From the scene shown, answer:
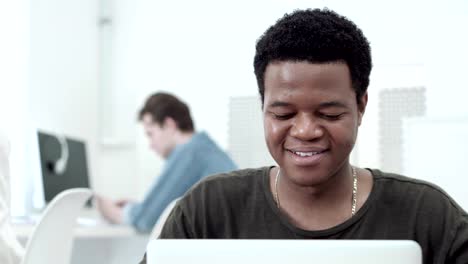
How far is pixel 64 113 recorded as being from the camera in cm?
339

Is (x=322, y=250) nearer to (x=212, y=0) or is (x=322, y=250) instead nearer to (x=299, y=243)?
(x=299, y=243)

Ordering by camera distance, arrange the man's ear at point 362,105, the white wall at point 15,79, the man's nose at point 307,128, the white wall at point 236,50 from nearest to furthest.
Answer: the man's nose at point 307,128 < the man's ear at point 362,105 < the white wall at point 236,50 < the white wall at point 15,79

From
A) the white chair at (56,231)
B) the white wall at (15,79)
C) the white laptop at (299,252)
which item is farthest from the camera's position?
the white wall at (15,79)

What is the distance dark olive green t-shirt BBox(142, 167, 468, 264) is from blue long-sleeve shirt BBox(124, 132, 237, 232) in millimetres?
1547

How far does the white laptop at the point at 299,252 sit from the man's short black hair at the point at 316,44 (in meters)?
0.44

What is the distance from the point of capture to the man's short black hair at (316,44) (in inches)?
37.4

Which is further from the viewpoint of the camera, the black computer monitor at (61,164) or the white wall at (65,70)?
the white wall at (65,70)

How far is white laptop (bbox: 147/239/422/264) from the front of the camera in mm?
526

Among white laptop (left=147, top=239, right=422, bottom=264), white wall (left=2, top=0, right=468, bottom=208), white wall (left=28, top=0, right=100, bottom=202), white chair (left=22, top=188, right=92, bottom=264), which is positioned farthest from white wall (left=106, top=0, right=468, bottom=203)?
white laptop (left=147, top=239, right=422, bottom=264)

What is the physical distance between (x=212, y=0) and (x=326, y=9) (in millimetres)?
2565

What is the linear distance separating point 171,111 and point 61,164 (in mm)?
555


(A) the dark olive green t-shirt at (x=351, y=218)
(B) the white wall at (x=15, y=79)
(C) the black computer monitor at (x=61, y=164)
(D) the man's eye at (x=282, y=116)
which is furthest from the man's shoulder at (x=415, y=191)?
(B) the white wall at (x=15, y=79)

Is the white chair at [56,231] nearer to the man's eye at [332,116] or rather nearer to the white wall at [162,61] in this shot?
the man's eye at [332,116]

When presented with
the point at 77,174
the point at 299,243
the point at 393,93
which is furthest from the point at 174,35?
the point at 299,243
